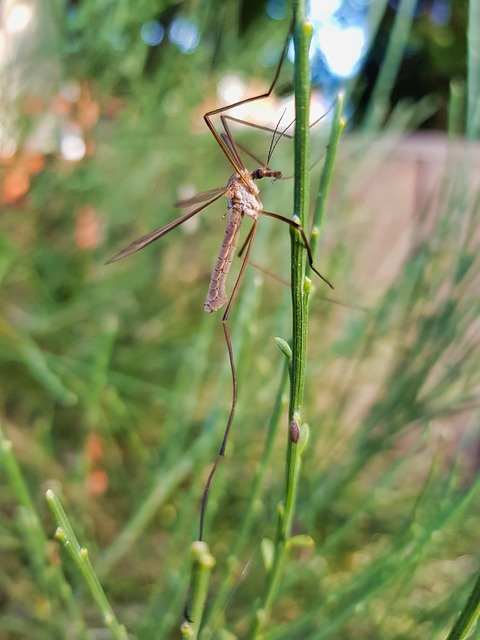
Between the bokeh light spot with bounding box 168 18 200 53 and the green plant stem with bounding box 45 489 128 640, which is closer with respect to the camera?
the green plant stem with bounding box 45 489 128 640

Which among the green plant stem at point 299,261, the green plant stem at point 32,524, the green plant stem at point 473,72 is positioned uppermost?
the green plant stem at point 473,72

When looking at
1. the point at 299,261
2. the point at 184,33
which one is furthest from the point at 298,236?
the point at 184,33

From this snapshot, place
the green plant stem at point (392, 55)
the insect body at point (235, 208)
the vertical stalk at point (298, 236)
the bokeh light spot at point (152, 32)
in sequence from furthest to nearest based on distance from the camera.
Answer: the bokeh light spot at point (152, 32) → the green plant stem at point (392, 55) → the insect body at point (235, 208) → the vertical stalk at point (298, 236)

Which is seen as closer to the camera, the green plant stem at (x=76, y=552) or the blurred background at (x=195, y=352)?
the green plant stem at (x=76, y=552)

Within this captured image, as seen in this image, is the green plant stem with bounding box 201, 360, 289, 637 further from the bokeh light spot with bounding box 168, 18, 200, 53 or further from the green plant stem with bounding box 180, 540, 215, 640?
the bokeh light spot with bounding box 168, 18, 200, 53

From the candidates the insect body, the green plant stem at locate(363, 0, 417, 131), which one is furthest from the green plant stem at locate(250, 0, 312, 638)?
the green plant stem at locate(363, 0, 417, 131)

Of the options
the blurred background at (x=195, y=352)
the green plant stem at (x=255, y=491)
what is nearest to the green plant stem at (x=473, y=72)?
the blurred background at (x=195, y=352)

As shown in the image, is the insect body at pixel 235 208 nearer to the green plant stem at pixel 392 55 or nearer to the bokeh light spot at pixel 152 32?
the green plant stem at pixel 392 55

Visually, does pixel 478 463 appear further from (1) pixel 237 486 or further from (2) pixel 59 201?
(2) pixel 59 201

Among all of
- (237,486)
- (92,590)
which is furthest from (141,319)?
(92,590)
